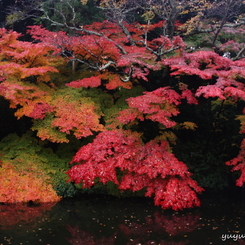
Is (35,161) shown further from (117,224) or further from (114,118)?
(117,224)

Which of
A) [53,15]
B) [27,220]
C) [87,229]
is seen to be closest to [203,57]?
[87,229]

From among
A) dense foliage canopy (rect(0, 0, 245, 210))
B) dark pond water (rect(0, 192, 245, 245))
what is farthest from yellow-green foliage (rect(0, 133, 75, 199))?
dark pond water (rect(0, 192, 245, 245))

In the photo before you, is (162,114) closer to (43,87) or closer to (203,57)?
(203,57)

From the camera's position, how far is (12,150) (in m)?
8.68

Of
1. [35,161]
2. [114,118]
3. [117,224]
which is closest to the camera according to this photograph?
[117,224]

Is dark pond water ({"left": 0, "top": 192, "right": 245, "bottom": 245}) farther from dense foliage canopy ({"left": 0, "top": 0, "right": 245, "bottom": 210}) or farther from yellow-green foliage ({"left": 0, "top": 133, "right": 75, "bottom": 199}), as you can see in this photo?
yellow-green foliage ({"left": 0, "top": 133, "right": 75, "bottom": 199})

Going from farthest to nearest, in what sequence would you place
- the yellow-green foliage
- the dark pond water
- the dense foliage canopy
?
the yellow-green foliage → the dense foliage canopy → the dark pond water

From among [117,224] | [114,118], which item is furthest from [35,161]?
[117,224]

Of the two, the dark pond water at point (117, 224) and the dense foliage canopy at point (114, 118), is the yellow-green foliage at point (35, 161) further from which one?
the dark pond water at point (117, 224)

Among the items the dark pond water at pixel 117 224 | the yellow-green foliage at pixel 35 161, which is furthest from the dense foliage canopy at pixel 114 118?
the dark pond water at pixel 117 224

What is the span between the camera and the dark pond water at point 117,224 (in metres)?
5.69

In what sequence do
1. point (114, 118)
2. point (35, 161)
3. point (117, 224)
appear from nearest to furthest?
point (117, 224)
point (35, 161)
point (114, 118)

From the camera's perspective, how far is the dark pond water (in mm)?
5688

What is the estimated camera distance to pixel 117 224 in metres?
→ 6.53
